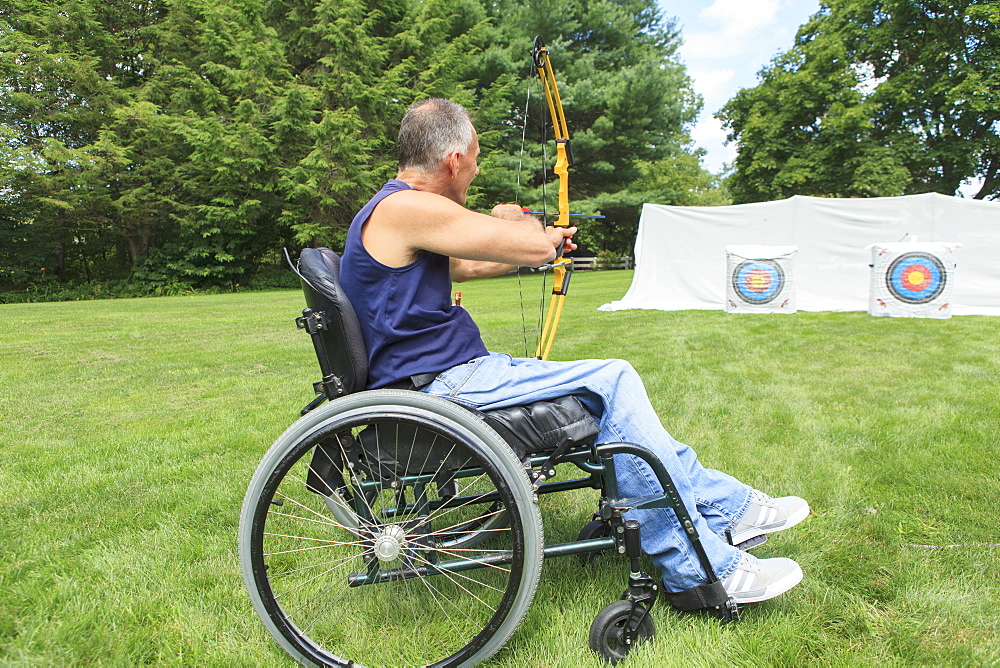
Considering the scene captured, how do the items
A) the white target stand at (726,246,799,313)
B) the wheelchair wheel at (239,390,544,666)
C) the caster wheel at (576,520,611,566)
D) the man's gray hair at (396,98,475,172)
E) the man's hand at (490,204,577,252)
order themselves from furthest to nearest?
the white target stand at (726,246,799,313) < the man's hand at (490,204,577,252) < the caster wheel at (576,520,611,566) < the man's gray hair at (396,98,475,172) < the wheelchair wheel at (239,390,544,666)

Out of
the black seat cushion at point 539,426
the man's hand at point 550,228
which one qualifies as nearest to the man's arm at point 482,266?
the man's hand at point 550,228

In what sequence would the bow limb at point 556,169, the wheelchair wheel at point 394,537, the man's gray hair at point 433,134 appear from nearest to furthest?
1. the wheelchair wheel at point 394,537
2. the man's gray hair at point 433,134
3. the bow limb at point 556,169

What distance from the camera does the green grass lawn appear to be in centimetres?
165

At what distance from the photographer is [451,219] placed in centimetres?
158

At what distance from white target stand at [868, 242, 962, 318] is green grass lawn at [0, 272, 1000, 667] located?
238 centimetres

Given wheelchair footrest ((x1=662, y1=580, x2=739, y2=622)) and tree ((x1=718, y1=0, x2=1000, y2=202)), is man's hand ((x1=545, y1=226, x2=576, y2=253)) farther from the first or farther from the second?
tree ((x1=718, y1=0, x2=1000, y2=202))

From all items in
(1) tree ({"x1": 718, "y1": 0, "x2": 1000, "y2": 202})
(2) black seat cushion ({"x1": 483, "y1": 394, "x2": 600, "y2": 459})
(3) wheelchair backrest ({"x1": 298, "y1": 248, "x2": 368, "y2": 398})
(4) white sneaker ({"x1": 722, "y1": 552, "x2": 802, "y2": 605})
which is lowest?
(4) white sneaker ({"x1": 722, "y1": 552, "x2": 802, "y2": 605})

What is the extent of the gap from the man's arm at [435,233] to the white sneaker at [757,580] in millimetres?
1012

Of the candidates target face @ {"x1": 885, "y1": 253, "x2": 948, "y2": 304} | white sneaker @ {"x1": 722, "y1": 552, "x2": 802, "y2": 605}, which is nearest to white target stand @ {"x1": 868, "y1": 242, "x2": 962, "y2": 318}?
target face @ {"x1": 885, "y1": 253, "x2": 948, "y2": 304}

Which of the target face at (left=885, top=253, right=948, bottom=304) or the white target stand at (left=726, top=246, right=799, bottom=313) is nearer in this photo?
the target face at (left=885, top=253, right=948, bottom=304)

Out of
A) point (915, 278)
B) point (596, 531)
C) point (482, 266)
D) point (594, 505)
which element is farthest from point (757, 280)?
point (596, 531)

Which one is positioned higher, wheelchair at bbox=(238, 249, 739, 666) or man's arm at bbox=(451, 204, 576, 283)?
man's arm at bbox=(451, 204, 576, 283)

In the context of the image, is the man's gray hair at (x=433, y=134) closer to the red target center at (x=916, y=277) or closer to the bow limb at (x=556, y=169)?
the bow limb at (x=556, y=169)

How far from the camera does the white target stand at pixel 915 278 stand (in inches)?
320
